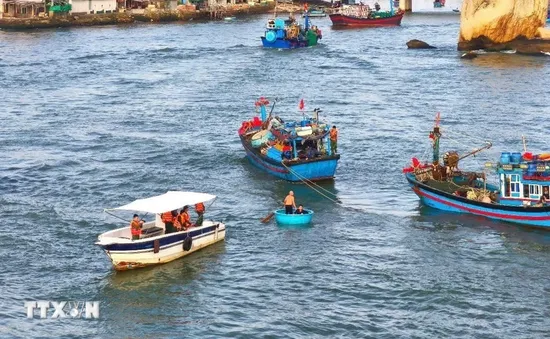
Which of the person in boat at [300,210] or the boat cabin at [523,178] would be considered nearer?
the boat cabin at [523,178]

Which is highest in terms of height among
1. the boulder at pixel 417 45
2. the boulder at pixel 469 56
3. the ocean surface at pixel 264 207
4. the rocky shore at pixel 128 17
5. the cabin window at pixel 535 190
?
the rocky shore at pixel 128 17

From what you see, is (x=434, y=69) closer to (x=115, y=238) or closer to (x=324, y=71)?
(x=324, y=71)

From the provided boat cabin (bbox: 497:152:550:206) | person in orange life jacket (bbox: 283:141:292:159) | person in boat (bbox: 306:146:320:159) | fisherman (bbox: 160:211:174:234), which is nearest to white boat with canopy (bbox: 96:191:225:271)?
fisherman (bbox: 160:211:174:234)

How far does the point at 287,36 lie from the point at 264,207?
71240 millimetres

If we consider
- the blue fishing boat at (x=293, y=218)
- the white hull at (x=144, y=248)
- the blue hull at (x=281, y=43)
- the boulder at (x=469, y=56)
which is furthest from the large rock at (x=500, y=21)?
the white hull at (x=144, y=248)

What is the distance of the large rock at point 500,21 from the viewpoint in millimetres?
102625

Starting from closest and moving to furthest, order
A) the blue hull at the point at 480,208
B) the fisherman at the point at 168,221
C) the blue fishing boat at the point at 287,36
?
the fisherman at the point at 168,221 < the blue hull at the point at 480,208 < the blue fishing boat at the point at 287,36

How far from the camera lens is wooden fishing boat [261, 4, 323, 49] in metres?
115

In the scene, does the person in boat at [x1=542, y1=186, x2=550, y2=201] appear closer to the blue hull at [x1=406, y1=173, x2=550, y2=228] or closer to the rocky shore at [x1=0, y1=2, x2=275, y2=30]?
the blue hull at [x1=406, y1=173, x2=550, y2=228]

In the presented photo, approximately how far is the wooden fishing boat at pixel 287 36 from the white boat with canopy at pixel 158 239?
248 feet

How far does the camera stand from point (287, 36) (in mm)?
115625

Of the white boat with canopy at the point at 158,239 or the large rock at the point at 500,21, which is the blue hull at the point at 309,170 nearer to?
the white boat with canopy at the point at 158,239

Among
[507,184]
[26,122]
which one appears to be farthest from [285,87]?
[507,184]

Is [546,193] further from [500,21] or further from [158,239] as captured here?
[500,21]
